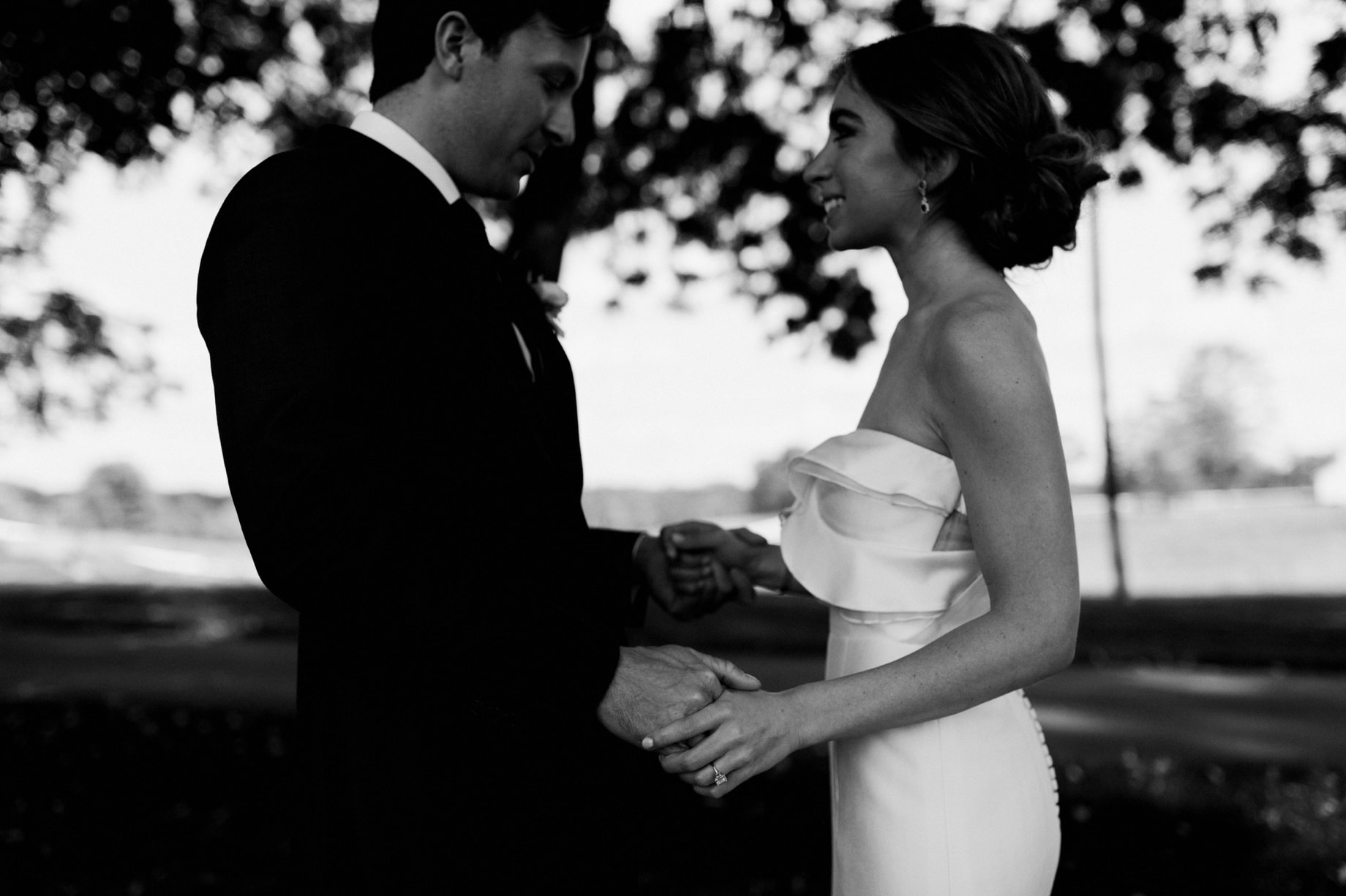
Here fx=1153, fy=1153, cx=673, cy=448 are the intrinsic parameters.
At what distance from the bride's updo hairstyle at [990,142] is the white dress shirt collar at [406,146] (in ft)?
3.03

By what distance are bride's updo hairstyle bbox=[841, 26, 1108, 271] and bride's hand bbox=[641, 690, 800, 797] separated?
1.05 metres

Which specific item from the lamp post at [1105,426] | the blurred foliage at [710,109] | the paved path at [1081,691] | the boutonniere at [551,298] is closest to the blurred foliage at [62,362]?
the blurred foliage at [710,109]

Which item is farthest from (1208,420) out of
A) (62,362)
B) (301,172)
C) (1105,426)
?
(301,172)

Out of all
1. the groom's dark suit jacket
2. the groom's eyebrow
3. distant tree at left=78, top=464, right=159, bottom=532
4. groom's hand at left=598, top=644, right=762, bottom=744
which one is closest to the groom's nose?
the groom's eyebrow

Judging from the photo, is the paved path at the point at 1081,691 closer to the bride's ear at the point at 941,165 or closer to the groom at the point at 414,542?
the bride's ear at the point at 941,165

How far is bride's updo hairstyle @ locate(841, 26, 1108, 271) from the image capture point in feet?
7.63

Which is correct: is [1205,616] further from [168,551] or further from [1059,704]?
[168,551]

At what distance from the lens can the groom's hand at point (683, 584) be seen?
296 centimetres

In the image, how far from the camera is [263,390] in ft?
5.59

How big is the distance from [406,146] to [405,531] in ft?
2.80

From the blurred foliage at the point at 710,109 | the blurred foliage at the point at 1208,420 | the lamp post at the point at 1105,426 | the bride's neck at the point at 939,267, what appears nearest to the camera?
the bride's neck at the point at 939,267

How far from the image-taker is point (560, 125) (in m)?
2.47

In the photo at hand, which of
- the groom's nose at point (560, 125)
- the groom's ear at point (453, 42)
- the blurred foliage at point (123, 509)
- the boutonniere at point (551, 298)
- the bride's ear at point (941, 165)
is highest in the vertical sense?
the blurred foliage at point (123, 509)

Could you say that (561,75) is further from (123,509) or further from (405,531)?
(123,509)
